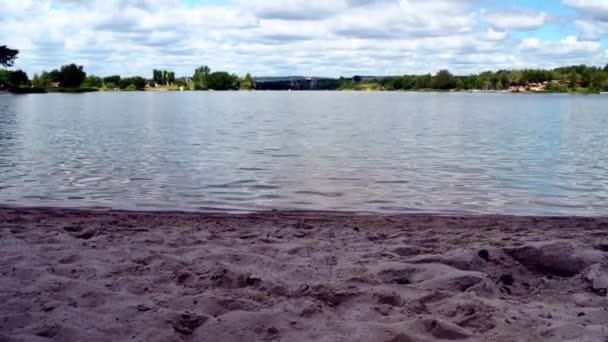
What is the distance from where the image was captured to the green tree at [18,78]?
184 meters

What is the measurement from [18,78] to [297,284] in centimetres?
19949

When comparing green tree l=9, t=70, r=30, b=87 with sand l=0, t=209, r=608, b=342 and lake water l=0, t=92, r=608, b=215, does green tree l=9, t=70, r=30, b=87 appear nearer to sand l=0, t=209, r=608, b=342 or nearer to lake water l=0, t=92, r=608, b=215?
lake water l=0, t=92, r=608, b=215

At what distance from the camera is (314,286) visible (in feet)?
24.4

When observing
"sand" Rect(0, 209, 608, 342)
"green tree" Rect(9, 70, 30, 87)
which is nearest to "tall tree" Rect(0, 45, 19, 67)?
"green tree" Rect(9, 70, 30, 87)

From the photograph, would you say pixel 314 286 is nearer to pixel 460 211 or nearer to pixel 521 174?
pixel 460 211

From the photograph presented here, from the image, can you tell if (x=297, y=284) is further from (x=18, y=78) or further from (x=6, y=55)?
(x=18, y=78)

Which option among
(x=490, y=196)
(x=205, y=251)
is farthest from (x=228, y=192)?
(x=205, y=251)

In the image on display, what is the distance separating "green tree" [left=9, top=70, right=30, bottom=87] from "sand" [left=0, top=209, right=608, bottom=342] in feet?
624

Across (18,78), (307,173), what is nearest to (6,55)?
(18,78)

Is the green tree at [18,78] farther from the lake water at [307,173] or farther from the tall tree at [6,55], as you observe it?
the lake water at [307,173]

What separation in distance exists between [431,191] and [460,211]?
2815 millimetres

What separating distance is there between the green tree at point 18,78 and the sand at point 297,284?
19019 centimetres

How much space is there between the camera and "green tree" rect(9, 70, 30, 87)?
603 feet

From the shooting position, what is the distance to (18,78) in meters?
188
